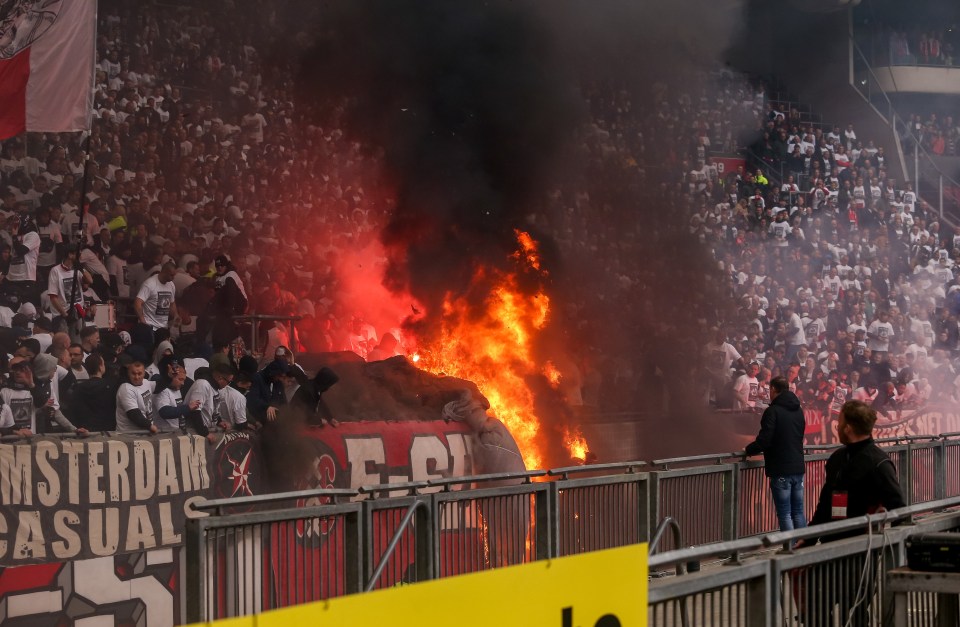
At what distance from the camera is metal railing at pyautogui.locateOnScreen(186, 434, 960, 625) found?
5.95m

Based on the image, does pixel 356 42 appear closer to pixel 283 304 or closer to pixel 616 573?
pixel 283 304

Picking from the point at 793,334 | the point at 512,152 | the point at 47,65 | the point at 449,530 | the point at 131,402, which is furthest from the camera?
the point at 793,334

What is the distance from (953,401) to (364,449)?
14721 millimetres

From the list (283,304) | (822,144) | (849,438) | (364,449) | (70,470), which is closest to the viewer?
(849,438)

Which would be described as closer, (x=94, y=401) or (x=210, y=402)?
(x=94, y=401)

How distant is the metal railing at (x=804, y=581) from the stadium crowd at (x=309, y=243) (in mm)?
6102

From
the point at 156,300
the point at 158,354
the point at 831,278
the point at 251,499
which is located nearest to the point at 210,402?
the point at 158,354

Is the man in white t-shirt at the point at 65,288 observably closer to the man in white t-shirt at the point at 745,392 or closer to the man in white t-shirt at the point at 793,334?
the man in white t-shirt at the point at 745,392

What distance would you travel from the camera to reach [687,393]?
60.8 feet

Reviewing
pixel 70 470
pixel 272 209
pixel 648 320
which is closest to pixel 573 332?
pixel 648 320

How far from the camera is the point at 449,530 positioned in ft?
23.4

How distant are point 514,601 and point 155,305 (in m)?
8.96

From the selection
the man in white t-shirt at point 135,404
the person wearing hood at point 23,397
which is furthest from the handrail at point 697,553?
the person wearing hood at point 23,397

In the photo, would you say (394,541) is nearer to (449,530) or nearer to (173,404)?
(449,530)
